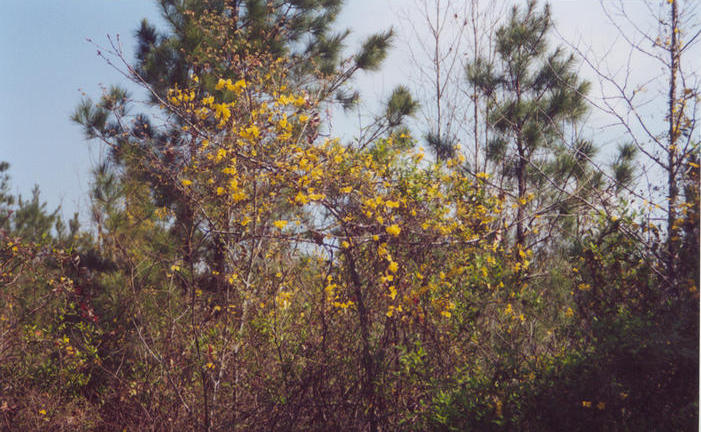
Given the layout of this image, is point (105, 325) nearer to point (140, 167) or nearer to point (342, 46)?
point (140, 167)

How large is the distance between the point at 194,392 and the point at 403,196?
1.69 metres

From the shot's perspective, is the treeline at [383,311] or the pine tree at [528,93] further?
the pine tree at [528,93]

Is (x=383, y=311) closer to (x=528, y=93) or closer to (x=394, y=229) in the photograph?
(x=394, y=229)

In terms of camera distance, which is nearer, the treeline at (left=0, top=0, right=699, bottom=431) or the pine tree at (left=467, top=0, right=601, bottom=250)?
the treeline at (left=0, top=0, right=699, bottom=431)

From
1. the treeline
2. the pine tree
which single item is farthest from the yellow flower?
the pine tree

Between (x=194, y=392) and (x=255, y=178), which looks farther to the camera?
(x=194, y=392)

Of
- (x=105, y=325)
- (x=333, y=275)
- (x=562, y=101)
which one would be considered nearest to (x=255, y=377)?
(x=333, y=275)

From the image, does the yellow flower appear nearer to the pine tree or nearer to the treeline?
the treeline

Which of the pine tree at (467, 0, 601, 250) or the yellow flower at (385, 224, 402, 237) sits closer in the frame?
the yellow flower at (385, 224, 402, 237)

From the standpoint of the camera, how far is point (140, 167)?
5.80 m

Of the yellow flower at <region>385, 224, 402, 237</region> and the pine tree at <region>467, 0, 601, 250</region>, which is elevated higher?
the pine tree at <region>467, 0, 601, 250</region>

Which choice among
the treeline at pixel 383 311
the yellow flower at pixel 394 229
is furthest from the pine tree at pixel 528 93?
the yellow flower at pixel 394 229

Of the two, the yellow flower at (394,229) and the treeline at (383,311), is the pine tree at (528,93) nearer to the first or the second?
the treeline at (383,311)

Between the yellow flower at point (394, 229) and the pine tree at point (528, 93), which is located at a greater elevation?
the pine tree at point (528, 93)
